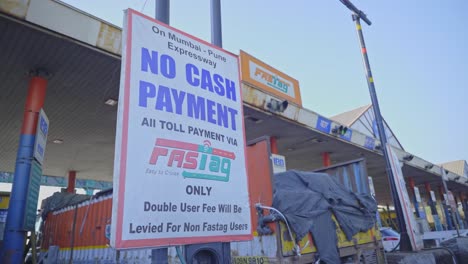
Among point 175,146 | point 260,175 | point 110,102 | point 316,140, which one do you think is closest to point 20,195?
point 110,102

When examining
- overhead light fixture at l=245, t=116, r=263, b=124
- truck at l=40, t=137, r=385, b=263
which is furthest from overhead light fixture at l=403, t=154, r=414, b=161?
truck at l=40, t=137, r=385, b=263

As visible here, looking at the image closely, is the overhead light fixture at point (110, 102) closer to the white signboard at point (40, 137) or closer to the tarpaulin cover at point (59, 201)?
the white signboard at point (40, 137)

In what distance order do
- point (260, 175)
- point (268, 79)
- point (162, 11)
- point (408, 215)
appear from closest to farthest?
point (162, 11) → point (260, 175) → point (408, 215) → point (268, 79)

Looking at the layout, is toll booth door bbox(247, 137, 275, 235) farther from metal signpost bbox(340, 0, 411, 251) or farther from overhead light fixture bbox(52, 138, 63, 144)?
overhead light fixture bbox(52, 138, 63, 144)

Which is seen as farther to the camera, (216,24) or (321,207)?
(321,207)

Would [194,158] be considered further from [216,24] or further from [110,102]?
[110,102]

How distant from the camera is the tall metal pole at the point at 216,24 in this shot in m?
3.46

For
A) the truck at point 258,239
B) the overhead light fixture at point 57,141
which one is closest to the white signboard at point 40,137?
the truck at point 258,239

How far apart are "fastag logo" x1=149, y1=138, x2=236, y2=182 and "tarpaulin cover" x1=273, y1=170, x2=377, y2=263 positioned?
8.25ft

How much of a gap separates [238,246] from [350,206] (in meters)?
2.65

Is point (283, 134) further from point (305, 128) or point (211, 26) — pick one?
point (211, 26)

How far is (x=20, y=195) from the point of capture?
291 inches

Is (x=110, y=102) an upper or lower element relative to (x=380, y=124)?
upper

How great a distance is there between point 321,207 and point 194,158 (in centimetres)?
382
